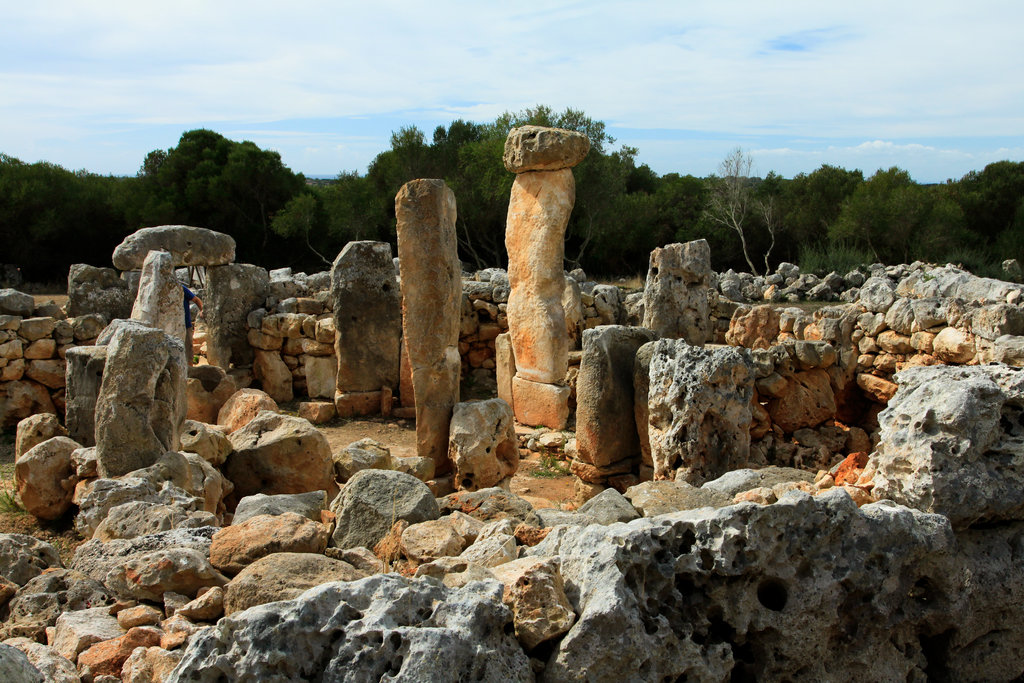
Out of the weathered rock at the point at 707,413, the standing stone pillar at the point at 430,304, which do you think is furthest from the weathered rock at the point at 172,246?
the weathered rock at the point at 707,413

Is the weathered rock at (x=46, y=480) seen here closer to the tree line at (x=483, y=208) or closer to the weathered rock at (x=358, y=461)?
the weathered rock at (x=358, y=461)

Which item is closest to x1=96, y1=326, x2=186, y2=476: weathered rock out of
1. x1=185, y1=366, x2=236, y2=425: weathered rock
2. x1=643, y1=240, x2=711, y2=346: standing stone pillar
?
x1=185, y1=366, x2=236, y2=425: weathered rock

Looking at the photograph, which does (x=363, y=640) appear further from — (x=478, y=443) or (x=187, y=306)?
(x=187, y=306)

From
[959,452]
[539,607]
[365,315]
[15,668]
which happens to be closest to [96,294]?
[365,315]

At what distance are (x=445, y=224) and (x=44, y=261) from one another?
56.0 feet

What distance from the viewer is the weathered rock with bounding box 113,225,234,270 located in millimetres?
9070

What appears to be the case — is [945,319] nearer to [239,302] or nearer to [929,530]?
[929,530]

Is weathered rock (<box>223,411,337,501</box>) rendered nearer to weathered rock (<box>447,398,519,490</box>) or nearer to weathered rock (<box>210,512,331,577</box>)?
weathered rock (<box>447,398,519,490</box>)

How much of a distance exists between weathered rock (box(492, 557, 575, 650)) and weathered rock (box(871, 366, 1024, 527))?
4.43 ft

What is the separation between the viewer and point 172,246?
9.21 meters

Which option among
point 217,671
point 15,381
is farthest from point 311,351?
point 217,671

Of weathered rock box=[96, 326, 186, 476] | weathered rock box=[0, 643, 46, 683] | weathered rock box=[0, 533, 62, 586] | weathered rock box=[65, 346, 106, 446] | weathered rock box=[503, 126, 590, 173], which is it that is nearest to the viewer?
weathered rock box=[0, 643, 46, 683]

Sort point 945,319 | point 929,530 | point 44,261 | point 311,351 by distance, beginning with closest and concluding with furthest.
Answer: point 929,530 < point 945,319 < point 311,351 < point 44,261

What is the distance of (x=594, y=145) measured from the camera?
2072 centimetres
